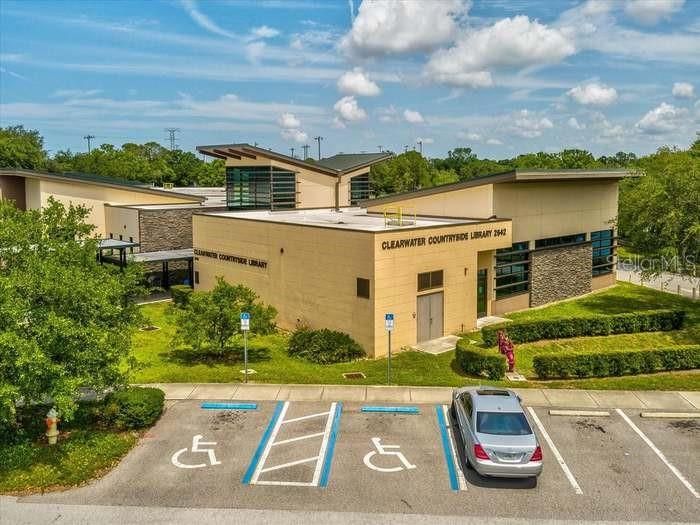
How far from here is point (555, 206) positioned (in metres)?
36.3

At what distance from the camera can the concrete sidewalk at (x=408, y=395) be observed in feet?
63.6

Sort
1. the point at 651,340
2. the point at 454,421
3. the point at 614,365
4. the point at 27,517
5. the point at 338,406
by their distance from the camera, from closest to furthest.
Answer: the point at 27,517 < the point at 454,421 < the point at 338,406 < the point at 614,365 < the point at 651,340

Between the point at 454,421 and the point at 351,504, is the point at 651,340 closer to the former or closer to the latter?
the point at 454,421

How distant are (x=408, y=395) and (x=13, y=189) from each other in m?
39.3

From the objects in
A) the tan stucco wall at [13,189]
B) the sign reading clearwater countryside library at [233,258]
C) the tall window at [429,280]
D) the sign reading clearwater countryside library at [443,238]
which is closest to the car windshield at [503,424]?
the sign reading clearwater countryside library at [443,238]

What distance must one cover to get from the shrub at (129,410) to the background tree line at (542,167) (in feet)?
82.2

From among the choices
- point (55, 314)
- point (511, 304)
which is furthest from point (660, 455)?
point (511, 304)

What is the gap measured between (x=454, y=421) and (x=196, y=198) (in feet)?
115

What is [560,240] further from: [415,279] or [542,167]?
[542,167]

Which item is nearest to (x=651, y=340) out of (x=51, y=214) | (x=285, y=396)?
(x=285, y=396)

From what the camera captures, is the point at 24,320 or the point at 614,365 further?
the point at 614,365

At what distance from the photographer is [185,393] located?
2028 cm

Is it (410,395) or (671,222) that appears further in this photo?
(671,222)

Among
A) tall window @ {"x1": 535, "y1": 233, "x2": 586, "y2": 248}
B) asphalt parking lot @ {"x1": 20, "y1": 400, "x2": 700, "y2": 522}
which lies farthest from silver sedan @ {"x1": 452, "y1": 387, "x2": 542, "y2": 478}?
tall window @ {"x1": 535, "y1": 233, "x2": 586, "y2": 248}
